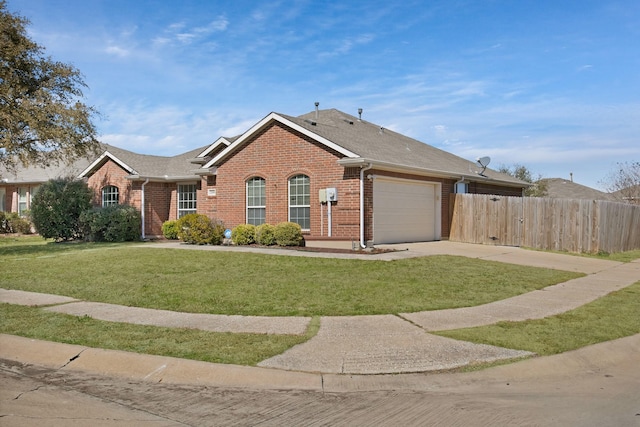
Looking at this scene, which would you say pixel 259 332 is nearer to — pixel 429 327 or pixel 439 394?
pixel 429 327

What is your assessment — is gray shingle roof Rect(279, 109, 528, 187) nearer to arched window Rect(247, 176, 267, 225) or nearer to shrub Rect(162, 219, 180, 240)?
arched window Rect(247, 176, 267, 225)

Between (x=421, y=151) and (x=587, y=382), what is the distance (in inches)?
799

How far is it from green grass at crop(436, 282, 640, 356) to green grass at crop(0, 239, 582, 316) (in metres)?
1.52

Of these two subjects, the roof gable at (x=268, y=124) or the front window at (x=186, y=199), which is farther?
the front window at (x=186, y=199)

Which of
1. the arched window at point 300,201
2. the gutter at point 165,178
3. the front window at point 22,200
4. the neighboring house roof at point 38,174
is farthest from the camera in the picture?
the front window at point 22,200

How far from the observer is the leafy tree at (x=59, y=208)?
944 inches

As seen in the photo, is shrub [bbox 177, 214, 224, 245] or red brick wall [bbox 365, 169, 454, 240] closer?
red brick wall [bbox 365, 169, 454, 240]

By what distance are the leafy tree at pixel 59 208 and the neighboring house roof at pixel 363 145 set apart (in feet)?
22.7

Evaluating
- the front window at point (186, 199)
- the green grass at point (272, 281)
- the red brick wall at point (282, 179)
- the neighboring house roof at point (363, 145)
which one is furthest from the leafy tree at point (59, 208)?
the green grass at point (272, 281)

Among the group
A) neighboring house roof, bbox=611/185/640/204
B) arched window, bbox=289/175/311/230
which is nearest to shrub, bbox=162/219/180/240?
arched window, bbox=289/175/311/230

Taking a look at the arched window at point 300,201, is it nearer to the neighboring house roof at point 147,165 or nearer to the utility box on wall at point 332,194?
the utility box on wall at point 332,194

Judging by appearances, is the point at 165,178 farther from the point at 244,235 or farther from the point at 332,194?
the point at 332,194

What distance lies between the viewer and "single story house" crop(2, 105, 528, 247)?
18.1 meters

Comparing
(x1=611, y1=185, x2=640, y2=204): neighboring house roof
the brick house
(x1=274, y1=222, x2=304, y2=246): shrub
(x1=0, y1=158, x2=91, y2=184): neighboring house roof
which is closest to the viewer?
(x1=274, y1=222, x2=304, y2=246): shrub
